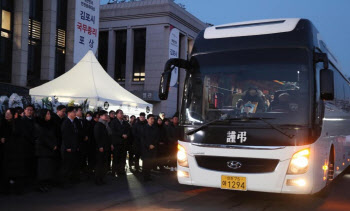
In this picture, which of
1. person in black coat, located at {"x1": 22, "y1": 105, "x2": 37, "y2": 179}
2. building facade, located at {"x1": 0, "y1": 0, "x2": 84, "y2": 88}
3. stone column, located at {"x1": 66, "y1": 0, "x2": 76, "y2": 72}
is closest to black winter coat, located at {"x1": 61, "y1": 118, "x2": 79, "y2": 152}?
person in black coat, located at {"x1": 22, "y1": 105, "x2": 37, "y2": 179}

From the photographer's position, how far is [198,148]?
702 centimetres

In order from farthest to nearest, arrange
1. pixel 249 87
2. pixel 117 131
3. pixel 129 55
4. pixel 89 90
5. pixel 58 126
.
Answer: pixel 129 55 → pixel 89 90 → pixel 117 131 → pixel 58 126 → pixel 249 87

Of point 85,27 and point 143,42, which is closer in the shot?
point 85,27

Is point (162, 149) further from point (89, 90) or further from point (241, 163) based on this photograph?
point (241, 163)

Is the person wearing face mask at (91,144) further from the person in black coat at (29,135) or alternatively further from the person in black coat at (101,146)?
the person in black coat at (29,135)

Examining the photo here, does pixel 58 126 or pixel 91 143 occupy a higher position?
pixel 58 126

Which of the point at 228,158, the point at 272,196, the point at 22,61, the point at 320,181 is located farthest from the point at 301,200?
the point at 22,61

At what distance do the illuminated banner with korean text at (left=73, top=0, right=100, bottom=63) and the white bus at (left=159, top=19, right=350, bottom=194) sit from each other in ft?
57.6

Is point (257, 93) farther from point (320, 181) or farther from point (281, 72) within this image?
point (320, 181)

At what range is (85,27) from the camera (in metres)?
24.6

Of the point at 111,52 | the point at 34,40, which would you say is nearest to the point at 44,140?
the point at 34,40

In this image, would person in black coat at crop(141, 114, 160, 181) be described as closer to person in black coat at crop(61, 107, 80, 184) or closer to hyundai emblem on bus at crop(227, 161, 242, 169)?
person in black coat at crop(61, 107, 80, 184)

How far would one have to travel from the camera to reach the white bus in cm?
648

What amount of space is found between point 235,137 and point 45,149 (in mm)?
4229
